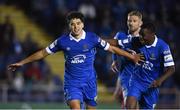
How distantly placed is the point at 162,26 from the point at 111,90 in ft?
9.70

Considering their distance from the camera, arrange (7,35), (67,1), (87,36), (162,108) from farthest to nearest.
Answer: (67,1) < (7,35) < (162,108) < (87,36)

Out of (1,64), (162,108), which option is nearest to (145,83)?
(162,108)

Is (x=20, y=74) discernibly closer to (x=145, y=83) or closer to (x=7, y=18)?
(x=7, y=18)

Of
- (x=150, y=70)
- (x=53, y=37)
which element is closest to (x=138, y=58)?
(x=150, y=70)

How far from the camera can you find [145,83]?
1337 centimetres

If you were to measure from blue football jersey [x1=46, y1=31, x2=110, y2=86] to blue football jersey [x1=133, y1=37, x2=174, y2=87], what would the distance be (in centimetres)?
105

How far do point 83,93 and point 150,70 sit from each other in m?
1.38

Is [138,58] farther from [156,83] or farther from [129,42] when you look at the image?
[129,42]

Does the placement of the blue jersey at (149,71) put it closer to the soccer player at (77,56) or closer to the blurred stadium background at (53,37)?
the soccer player at (77,56)

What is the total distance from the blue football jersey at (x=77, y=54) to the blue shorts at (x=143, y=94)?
1023 millimetres

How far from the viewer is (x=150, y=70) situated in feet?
43.5

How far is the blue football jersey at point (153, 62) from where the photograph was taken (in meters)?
13.1

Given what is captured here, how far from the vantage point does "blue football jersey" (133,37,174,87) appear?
42.9 feet

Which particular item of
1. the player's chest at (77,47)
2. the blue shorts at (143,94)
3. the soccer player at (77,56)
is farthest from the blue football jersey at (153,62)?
the player's chest at (77,47)
